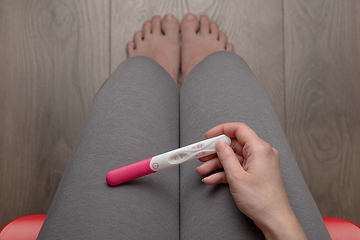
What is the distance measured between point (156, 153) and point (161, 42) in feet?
1.87

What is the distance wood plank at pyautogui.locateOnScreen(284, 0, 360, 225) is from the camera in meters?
0.89

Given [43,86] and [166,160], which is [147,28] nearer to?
[43,86]

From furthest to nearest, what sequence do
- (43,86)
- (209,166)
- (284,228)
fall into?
(43,86) → (209,166) → (284,228)

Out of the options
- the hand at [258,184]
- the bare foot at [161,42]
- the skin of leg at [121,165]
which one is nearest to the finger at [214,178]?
the hand at [258,184]

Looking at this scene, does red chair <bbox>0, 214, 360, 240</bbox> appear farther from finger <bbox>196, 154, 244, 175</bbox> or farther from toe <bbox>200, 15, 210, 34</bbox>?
toe <bbox>200, 15, 210, 34</bbox>

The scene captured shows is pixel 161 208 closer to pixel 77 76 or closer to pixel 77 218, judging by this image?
pixel 77 218

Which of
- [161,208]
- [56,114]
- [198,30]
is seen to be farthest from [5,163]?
[198,30]

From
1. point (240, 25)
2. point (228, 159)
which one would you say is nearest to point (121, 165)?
point (228, 159)

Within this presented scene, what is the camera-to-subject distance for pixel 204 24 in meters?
0.94

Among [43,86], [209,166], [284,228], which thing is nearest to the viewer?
[284,228]

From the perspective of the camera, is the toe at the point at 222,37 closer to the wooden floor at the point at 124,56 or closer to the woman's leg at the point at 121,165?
the wooden floor at the point at 124,56

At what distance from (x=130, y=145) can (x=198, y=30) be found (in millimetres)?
644

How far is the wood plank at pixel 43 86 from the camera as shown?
0.87 m

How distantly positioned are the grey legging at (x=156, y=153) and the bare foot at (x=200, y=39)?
0.26 m
